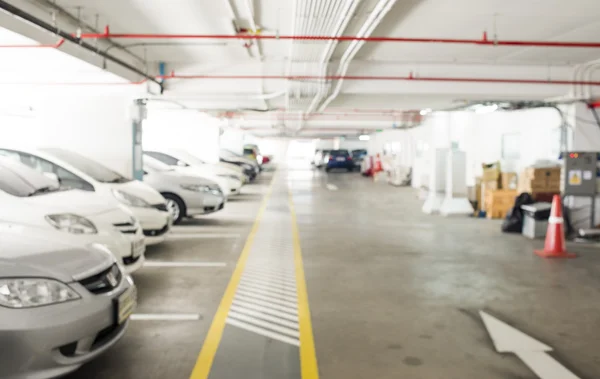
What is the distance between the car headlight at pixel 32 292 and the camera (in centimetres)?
306

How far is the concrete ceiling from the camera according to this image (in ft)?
21.6

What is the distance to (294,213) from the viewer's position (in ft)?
44.3

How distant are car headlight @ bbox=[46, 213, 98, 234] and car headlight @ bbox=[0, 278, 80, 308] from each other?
7.03 ft

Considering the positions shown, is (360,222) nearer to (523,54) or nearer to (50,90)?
(523,54)

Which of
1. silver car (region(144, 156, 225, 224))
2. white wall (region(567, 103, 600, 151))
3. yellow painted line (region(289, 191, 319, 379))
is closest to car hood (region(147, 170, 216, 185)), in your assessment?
silver car (region(144, 156, 225, 224))

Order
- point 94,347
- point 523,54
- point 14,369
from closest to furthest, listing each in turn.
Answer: point 14,369 → point 94,347 → point 523,54

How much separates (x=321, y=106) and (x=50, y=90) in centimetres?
645

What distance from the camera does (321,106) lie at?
14.4 m

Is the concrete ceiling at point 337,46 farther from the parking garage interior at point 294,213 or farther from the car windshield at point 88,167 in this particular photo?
the car windshield at point 88,167

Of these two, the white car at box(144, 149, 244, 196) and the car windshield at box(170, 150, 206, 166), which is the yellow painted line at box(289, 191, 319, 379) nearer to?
the white car at box(144, 149, 244, 196)

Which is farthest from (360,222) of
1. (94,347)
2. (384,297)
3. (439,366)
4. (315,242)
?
(94,347)

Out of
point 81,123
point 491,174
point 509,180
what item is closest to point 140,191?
point 81,123

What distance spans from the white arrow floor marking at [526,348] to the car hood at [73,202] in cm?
417

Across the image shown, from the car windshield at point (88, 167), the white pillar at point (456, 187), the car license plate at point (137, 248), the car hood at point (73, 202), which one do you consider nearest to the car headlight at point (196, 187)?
the car windshield at point (88, 167)
